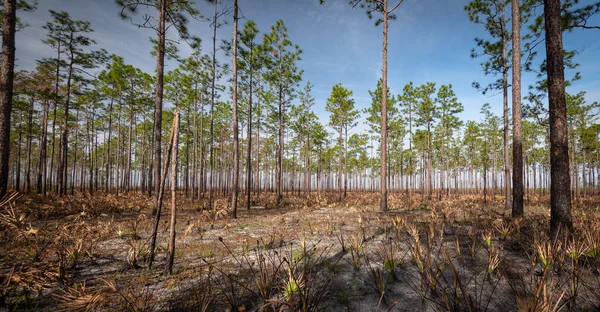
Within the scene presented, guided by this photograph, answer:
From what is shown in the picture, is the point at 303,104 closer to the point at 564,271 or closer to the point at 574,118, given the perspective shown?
the point at 564,271

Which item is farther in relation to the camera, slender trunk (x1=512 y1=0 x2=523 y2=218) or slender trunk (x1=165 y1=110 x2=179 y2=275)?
slender trunk (x1=512 y1=0 x2=523 y2=218)

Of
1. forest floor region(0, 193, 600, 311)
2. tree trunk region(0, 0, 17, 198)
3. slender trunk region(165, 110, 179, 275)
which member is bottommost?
forest floor region(0, 193, 600, 311)

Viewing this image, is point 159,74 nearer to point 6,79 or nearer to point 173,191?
point 6,79

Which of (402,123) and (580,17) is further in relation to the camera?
(402,123)

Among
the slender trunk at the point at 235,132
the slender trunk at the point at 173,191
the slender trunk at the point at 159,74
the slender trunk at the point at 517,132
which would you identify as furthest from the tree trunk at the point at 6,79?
the slender trunk at the point at 517,132

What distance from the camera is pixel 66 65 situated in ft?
44.8

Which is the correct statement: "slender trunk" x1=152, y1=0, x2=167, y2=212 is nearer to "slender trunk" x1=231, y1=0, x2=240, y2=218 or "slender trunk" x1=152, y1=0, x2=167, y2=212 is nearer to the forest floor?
"slender trunk" x1=231, y1=0, x2=240, y2=218

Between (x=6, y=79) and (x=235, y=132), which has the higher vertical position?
(x=6, y=79)

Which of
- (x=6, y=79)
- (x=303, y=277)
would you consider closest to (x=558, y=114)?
(x=303, y=277)

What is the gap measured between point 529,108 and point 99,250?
62.3 ft

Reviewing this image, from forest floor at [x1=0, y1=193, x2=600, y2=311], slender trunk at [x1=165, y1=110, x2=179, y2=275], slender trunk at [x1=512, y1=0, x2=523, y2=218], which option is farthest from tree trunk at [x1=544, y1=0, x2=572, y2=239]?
slender trunk at [x1=165, y1=110, x2=179, y2=275]

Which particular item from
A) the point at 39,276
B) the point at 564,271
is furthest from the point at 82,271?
the point at 564,271

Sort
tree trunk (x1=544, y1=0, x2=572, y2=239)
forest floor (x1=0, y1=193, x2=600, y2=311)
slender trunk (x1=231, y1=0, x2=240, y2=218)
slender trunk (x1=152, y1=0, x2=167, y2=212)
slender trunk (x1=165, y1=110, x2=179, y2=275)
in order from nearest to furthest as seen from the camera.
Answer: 1. forest floor (x1=0, y1=193, x2=600, y2=311)
2. slender trunk (x1=165, y1=110, x2=179, y2=275)
3. tree trunk (x1=544, y1=0, x2=572, y2=239)
4. slender trunk (x1=152, y1=0, x2=167, y2=212)
5. slender trunk (x1=231, y1=0, x2=240, y2=218)

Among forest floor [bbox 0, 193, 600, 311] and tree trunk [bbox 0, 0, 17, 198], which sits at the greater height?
tree trunk [bbox 0, 0, 17, 198]
